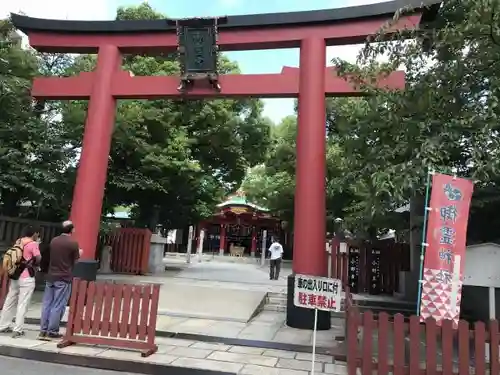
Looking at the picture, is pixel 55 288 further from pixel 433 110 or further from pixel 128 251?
pixel 128 251

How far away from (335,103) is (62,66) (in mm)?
11351

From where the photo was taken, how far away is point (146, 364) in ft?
17.0

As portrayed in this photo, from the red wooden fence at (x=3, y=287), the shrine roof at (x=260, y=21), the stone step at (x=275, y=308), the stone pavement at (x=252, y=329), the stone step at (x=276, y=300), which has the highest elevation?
the shrine roof at (x=260, y=21)

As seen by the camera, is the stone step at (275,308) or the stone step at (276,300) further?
the stone step at (276,300)

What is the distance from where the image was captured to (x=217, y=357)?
563 centimetres

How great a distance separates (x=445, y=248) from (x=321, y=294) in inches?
78.7

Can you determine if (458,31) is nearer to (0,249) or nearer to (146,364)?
(146,364)

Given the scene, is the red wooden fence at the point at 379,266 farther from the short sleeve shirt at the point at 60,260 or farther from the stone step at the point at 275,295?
the short sleeve shirt at the point at 60,260

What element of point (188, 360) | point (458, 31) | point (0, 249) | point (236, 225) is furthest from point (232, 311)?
point (236, 225)

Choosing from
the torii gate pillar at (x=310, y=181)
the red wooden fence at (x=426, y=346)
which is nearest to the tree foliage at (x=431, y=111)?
the torii gate pillar at (x=310, y=181)

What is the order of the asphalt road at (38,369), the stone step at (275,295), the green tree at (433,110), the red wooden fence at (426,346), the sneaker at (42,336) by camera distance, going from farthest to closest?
the stone step at (275,295) < the sneaker at (42,336) < the green tree at (433,110) < the asphalt road at (38,369) < the red wooden fence at (426,346)

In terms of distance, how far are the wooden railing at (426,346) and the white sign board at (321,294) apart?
27 centimetres

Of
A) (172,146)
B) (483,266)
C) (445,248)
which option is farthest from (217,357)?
(172,146)

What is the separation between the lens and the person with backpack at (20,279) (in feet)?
20.3
